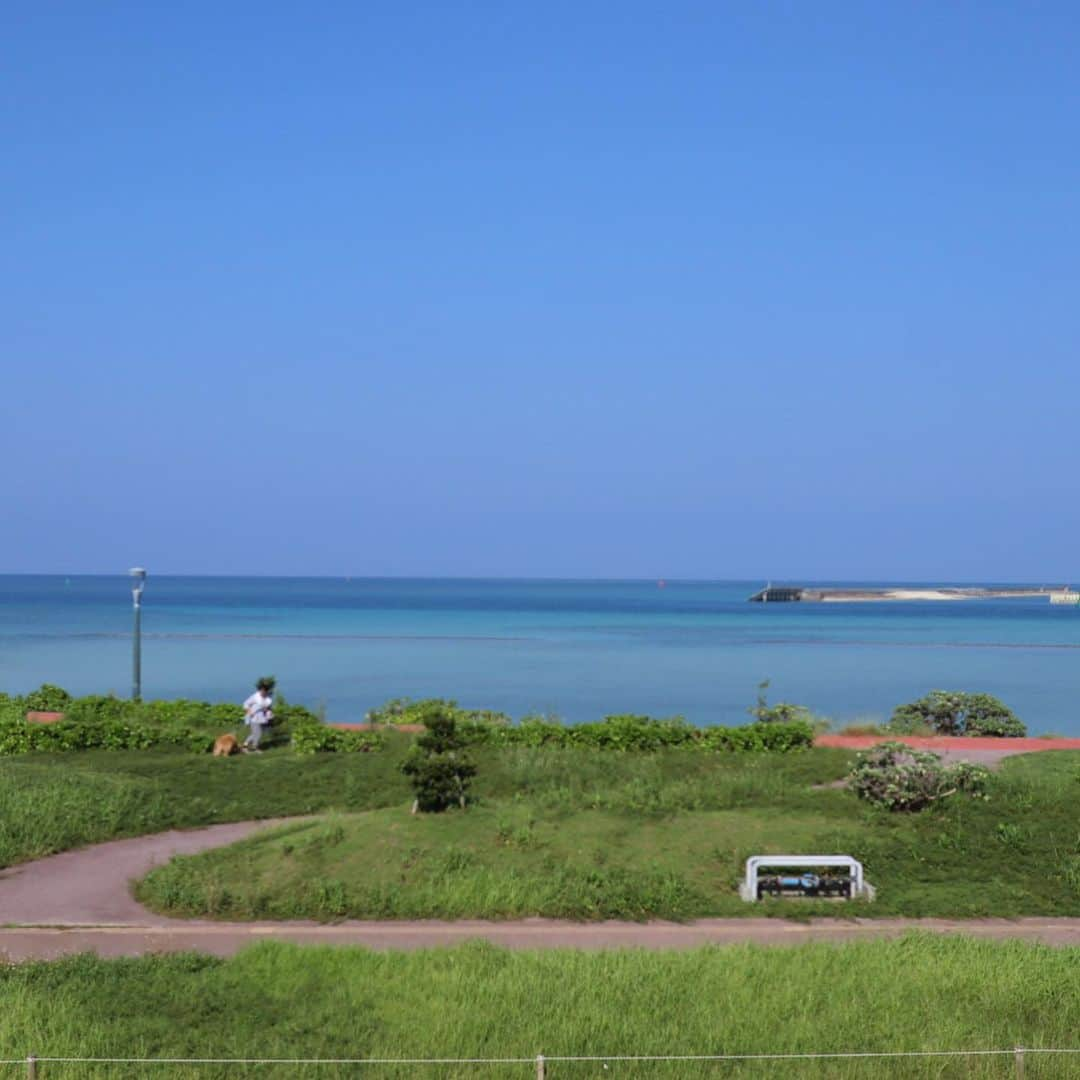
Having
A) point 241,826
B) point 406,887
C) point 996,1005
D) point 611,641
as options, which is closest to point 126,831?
point 241,826

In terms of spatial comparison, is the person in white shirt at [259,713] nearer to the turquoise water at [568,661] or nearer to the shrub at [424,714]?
the shrub at [424,714]

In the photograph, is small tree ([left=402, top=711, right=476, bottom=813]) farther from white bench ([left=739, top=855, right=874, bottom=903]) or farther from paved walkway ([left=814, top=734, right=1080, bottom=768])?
paved walkway ([left=814, top=734, right=1080, bottom=768])

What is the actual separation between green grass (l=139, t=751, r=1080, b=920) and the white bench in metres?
0.15

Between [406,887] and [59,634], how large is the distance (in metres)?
80.6

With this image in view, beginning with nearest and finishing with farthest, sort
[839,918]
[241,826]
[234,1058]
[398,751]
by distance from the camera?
1. [234,1058]
2. [839,918]
3. [241,826]
4. [398,751]

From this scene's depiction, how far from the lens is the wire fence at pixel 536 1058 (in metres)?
8.90

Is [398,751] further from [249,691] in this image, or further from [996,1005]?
[249,691]

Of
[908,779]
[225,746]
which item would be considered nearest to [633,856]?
[908,779]

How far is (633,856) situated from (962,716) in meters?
17.8

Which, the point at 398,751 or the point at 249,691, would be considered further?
the point at 249,691

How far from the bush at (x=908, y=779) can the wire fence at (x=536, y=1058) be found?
7.05 m

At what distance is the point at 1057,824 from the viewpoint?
1620 centimetres

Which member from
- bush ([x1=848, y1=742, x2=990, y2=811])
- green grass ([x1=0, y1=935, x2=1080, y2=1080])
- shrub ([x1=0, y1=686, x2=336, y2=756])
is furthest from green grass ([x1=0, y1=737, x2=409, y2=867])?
bush ([x1=848, y1=742, x2=990, y2=811])

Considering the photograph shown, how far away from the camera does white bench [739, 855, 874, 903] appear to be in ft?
45.4
